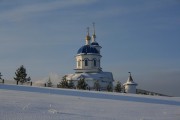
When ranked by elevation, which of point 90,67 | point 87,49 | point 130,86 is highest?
point 87,49

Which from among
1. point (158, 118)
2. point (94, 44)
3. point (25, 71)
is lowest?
point (158, 118)

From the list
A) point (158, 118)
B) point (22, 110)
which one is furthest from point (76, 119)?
point (158, 118)

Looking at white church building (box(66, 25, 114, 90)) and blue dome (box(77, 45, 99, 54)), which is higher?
blue dome (box(77, 45, 99, 54))

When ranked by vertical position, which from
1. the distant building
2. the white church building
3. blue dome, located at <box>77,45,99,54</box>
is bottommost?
the distant building

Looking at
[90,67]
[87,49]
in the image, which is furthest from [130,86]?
[87,49]

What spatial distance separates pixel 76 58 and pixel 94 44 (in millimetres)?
5602

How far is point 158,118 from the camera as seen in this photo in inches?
445

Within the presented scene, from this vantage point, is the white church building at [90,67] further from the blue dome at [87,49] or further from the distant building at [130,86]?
the distant building at [130,86]

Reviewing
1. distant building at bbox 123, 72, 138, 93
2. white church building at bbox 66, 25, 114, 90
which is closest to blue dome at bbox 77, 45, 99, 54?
white church building at bbox 66, 25, 114, 90

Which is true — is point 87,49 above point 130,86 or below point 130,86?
above

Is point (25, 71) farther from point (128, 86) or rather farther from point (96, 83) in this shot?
point (128, 86)

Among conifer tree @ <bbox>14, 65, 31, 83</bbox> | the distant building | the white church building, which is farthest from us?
the white church building

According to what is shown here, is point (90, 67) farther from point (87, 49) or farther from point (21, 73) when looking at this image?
point (21, 73)

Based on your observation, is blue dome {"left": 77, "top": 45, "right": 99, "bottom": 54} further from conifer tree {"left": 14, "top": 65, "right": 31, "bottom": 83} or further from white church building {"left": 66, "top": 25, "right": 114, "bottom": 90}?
conifer tree {"left": 14, "top": 65, "right": 31, "bottom": 83}
